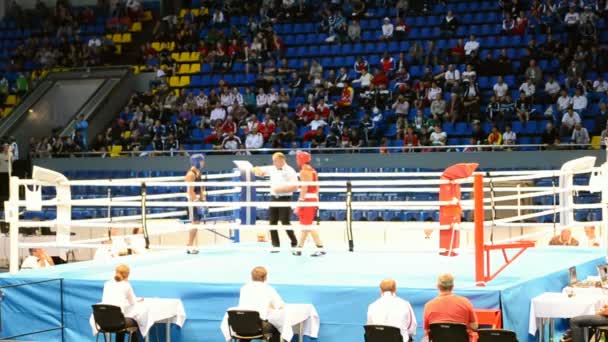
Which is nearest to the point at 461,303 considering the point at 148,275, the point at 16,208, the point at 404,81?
the point at 148,275

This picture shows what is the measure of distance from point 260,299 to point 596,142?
11891 millimetres

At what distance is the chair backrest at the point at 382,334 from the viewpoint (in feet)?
32.0

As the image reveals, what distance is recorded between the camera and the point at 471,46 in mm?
23594

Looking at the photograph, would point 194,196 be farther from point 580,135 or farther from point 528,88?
point 528,88

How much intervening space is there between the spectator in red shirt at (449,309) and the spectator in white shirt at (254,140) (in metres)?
13.4

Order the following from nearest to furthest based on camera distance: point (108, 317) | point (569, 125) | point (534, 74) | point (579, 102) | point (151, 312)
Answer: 1. point (108, 317)
2. point (151, 312)
3. point (569, 125)
4. point (579, 102)
5. point (534, 74)

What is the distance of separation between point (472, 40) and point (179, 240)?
8345 mm

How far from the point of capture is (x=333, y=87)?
2406 cm

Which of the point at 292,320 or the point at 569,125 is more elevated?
the point at 569,125

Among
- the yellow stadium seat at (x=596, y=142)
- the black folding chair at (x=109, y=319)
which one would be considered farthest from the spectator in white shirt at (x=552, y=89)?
the black folding chair at (x=109, y=319)

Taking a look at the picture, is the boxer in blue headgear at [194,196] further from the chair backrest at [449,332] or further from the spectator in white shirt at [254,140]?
the spectator in white shirt at [254,140]

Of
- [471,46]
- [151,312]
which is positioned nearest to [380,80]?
[471,46]

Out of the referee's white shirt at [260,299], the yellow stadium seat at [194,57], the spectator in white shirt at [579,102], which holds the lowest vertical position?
the referee's white shirt at [260,299]

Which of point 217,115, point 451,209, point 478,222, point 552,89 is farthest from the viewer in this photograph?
point 217,115
